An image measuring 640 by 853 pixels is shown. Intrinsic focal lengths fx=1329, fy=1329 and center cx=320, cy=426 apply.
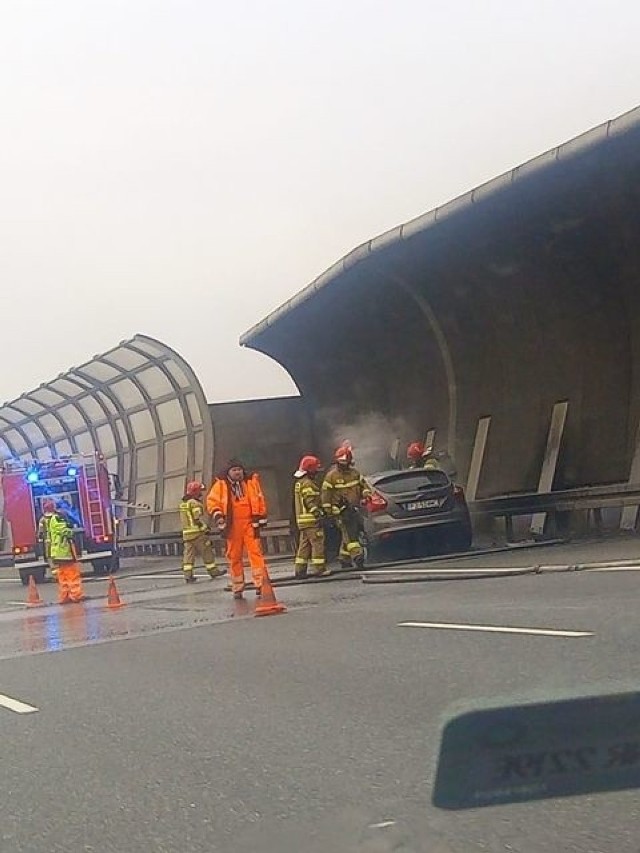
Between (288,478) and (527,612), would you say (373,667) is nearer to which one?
(527,612)

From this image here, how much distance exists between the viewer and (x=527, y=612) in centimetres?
1045

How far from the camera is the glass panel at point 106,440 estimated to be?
3428cm

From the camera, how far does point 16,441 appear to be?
37.4 metres

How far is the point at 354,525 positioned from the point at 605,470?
4.88m

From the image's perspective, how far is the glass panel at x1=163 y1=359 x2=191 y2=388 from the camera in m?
28.9

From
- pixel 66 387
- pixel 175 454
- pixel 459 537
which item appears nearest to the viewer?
pixel 459 537

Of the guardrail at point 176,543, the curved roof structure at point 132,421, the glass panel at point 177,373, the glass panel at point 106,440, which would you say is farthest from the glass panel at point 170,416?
the glass panel at point 106,440

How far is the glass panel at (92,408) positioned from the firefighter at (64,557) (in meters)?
13.1

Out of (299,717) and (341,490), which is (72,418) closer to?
(341,490)

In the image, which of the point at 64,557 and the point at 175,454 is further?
the point at 175,454

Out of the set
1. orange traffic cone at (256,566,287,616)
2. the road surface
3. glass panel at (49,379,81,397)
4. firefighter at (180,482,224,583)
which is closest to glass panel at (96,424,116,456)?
glass panel at (49,379,81,397)

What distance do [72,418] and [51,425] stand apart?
115 cm

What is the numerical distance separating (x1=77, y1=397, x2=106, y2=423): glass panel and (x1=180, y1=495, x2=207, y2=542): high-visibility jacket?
11.0m

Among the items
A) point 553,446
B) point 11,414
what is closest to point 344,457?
point 553,446
